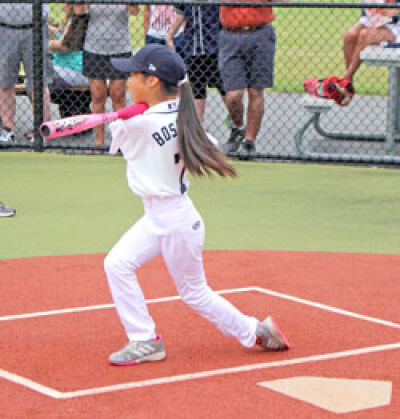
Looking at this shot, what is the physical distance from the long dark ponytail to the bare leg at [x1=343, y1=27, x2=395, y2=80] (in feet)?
24.8

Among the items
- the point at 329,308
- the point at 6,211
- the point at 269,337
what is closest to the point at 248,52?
the point at 6,211

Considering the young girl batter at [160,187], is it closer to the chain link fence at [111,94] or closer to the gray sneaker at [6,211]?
the gray sneaker at [6,211]

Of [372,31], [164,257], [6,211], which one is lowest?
[6,211]

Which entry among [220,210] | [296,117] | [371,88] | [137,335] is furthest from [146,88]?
[371,88]

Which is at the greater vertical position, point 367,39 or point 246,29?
point 246,29

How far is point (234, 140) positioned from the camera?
42.5ft

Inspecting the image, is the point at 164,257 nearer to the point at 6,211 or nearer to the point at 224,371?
the point at 224,371

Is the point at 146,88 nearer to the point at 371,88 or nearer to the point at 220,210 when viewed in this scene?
the point at 220,210

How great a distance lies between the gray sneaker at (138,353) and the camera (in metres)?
5.56

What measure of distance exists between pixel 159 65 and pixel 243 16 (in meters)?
6.76

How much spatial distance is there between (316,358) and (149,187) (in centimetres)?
126

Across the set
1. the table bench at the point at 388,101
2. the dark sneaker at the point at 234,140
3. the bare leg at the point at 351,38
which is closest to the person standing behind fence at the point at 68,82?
→ the dark sneaker at the point at 234,140

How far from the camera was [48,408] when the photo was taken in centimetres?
487

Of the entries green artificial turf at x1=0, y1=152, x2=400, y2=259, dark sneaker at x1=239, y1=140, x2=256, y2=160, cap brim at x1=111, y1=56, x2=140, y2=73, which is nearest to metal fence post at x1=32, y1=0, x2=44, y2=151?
green artificial turf at x1=0, y1=152, x2=400, y2=259
